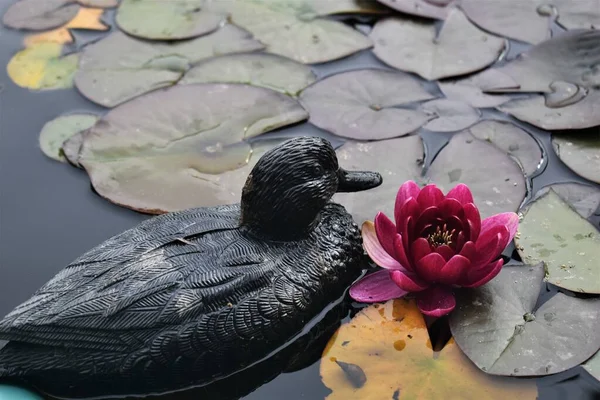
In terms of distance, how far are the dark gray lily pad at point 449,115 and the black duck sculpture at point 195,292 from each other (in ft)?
2.64

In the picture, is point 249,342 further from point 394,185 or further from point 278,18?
point 278,18

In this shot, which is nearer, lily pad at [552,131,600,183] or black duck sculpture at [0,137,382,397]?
black duck sculpture at [0,137,382,397]

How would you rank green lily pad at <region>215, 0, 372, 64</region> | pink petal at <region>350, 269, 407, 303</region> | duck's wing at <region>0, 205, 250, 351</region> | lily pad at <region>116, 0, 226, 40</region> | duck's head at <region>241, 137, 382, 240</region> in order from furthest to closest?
1. lily pad at <region>116, 0, 226, 40</region>
2. green lily pad at <region>215, 0, 372, 64</region>
3. pink petal at <region>350, 269, 407, 303</region>
4. duck's head at <region>241, 137, 382, 240</region>
5. duck's wing at <region>0, 205, 250, 351</region>

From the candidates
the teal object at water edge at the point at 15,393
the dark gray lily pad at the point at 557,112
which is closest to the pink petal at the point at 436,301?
the dark gray lily pad at the point at 557,112

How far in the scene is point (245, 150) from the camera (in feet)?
9.89

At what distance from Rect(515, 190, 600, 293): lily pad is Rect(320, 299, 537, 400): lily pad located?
0.42 metres

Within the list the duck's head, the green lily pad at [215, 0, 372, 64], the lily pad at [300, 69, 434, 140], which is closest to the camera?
the duck's head

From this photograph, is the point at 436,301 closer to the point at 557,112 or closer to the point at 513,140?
the point at 513,140

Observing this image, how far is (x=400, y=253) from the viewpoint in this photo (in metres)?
2.37

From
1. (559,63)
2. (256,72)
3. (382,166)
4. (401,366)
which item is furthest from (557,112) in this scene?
(401,366)

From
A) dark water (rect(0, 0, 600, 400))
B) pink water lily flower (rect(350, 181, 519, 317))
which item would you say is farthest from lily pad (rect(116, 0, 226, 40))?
pink water lily flower (rect(350, 181, 519, 317))

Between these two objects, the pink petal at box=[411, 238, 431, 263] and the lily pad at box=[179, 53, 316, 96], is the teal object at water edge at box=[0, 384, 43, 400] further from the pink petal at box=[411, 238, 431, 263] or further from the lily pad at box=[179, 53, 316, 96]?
the lily pad at box=[179, 53, 316, 96]

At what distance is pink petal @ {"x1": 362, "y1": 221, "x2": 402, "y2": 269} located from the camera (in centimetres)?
246

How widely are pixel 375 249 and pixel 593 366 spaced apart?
736 millimetres
